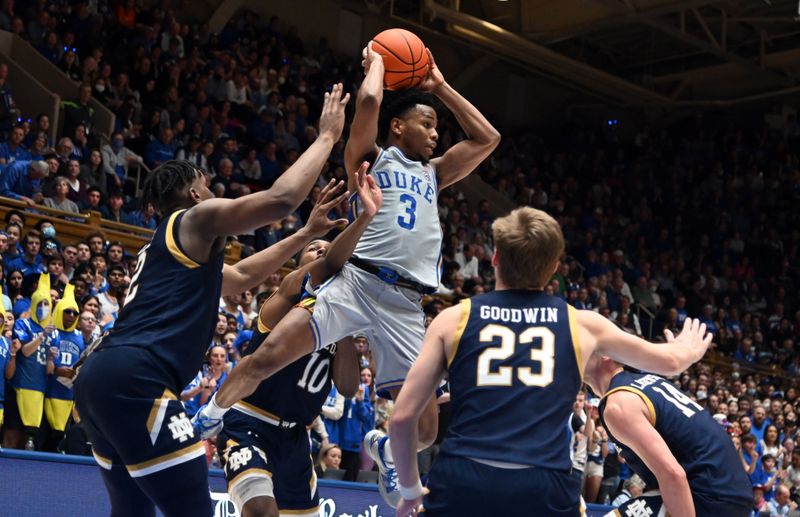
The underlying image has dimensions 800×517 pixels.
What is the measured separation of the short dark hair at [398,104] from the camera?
6328 millimetres

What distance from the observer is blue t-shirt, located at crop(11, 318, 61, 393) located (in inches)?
384

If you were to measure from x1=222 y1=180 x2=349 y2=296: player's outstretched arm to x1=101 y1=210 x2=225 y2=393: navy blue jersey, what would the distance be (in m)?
0.80

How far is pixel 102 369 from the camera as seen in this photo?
164 inches

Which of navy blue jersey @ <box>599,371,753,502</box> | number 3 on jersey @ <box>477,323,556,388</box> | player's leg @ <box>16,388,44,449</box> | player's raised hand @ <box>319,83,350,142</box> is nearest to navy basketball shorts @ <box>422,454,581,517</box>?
number 3 on jersey @ <box>477,323,556,388</box>

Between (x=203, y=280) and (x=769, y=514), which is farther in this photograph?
(x=769, y=514)

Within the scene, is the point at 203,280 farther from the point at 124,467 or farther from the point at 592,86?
the point at 592,86

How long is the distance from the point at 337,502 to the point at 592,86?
19.4m

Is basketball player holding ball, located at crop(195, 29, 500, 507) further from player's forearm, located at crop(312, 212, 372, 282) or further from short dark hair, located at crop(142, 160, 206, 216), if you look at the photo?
short dark hair, located at crop(142, 160, 206, 216)

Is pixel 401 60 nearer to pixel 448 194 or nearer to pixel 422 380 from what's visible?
pixel 422 380

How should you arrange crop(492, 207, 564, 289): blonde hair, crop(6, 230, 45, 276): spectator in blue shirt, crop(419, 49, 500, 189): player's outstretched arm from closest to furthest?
crop(492, 207, 564, 289): blonde hair → crop(419, 49, 500, 189): player's outstretched arm → crop(6, 230, 45, 276): spectator in blue shirt

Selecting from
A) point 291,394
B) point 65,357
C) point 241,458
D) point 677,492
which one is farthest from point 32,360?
point 677,492

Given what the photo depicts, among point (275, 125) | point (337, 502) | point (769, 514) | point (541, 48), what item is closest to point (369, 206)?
point (337, 502)

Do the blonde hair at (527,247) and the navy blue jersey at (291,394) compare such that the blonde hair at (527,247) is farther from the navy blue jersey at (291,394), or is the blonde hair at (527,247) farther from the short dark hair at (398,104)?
the short dark hair at (398,104)

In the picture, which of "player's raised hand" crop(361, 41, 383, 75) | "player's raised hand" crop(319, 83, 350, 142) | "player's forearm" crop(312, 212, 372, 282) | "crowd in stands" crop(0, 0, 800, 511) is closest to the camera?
"player's raised hand" crop(319, 83, 350, 142)
